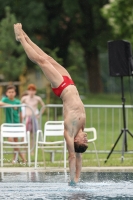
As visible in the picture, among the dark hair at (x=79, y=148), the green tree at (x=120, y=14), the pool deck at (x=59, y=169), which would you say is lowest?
the pool deck at (x=59, y=169)

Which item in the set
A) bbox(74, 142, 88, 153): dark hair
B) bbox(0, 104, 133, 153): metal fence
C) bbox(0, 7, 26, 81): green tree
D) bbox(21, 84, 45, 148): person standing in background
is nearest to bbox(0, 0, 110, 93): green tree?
bbox(0, 7, 26, 81): green tree

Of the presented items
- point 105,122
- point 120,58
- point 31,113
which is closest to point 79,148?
point 120,58

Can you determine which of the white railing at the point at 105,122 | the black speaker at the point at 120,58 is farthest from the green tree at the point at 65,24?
the black speaker at the point at 120,58

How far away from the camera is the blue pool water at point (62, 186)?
11.5 m

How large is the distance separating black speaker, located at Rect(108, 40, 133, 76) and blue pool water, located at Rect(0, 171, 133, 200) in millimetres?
3168

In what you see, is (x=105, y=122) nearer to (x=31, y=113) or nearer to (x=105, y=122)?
(x=105, y=122)

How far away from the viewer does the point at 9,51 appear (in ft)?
117

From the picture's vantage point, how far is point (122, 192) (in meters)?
11.9

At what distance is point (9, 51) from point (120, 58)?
18.6 metres

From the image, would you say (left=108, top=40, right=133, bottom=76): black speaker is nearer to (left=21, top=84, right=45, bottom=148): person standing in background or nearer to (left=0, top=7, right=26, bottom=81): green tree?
(left=21, top=84, right=45, bottom=148): person standing in background

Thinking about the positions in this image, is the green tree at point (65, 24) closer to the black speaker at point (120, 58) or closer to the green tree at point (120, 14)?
the green tree at point (120, 14)

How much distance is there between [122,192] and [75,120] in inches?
66.2

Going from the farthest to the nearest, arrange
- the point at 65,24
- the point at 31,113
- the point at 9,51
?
the point at 65,24 < the point at 9,51 < the point at 31,113

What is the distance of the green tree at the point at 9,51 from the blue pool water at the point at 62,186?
19.7 m
